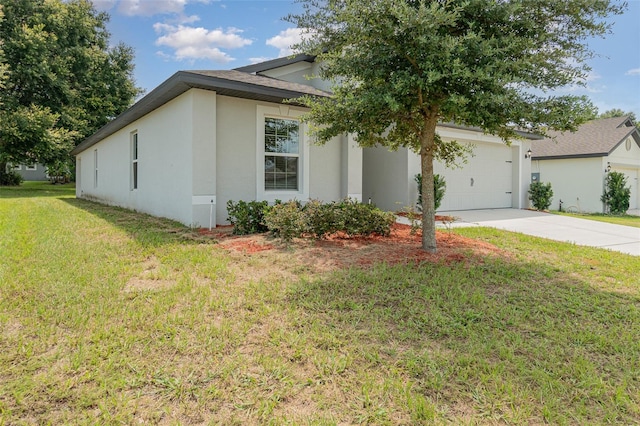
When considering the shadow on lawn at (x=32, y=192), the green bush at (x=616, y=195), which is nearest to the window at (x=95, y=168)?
the shadow on lawn at (x=32, y=192)

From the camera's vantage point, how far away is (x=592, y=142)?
17.5m

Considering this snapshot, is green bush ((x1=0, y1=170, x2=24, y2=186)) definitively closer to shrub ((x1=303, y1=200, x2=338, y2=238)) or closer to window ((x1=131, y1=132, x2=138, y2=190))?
window ((x1=131, y1=132, x2=138, y2=190))

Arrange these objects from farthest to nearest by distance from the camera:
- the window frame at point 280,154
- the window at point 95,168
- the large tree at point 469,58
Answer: the window at point 95,168 < the window frame at point 280,154 < the large tree at point 469,58

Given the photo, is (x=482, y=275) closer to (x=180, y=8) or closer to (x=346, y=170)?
(x=346, y=170)

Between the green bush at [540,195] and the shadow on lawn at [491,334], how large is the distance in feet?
33.1

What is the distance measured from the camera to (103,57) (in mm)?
26734

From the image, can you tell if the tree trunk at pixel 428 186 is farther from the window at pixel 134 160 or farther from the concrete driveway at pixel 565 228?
the window at pixel 134 160

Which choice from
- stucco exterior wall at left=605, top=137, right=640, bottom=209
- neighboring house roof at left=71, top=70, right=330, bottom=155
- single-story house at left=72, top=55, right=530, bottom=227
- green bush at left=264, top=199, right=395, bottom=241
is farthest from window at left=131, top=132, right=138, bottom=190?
stucco exterior wall at left=605, top=137, right=640, bottom=209

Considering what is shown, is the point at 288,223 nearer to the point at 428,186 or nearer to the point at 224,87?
the point at 428,186

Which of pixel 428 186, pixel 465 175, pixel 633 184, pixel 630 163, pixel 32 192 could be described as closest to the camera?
pixel 428 186

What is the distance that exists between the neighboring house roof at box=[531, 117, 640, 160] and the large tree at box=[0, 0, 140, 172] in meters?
26.3

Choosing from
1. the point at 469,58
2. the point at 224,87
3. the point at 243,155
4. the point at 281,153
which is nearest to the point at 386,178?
the point at 281,153

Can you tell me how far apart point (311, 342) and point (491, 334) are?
Result: 1.58 metres

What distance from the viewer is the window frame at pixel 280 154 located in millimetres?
8508
